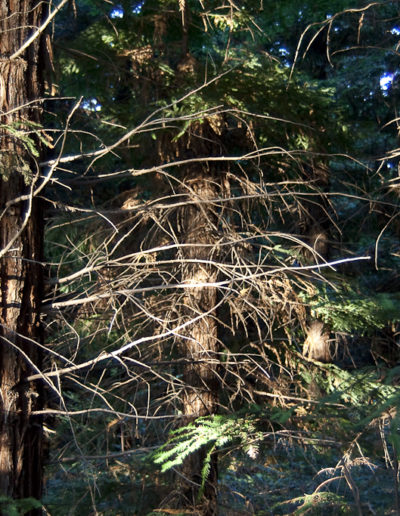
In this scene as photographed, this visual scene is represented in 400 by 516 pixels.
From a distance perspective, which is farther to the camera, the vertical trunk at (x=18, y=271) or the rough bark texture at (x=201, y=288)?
the rough bark texture at (x=201, y=288)

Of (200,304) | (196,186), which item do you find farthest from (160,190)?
(200,304)

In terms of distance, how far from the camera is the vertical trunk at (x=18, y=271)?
406cm

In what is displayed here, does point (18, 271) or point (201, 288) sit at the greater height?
point (201, 288)

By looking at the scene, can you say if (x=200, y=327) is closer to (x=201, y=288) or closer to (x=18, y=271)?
(x=201, y=288)

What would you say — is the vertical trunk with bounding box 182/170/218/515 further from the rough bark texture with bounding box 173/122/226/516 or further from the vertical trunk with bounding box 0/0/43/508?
the vertical trunk with bounding box 0/0/43/508

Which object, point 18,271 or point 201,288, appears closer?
point 18,271

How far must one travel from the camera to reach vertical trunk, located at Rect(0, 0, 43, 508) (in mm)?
4062

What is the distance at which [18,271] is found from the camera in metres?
4.21

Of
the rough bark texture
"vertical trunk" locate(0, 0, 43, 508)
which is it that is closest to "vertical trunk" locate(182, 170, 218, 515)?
the rough bark texture

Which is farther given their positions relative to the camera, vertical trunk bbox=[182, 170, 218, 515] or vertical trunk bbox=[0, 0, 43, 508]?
vertical trunk bbox=[182, 170, 218, 515]

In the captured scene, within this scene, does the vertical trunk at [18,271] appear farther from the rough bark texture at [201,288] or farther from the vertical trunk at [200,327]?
the vertical trunk at [200,327]

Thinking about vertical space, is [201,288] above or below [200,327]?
above

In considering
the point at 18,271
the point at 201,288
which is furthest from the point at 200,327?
the point at 18,271

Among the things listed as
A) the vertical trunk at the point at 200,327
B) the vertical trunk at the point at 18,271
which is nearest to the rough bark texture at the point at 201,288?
the vertical trunk at the point at 200,327
